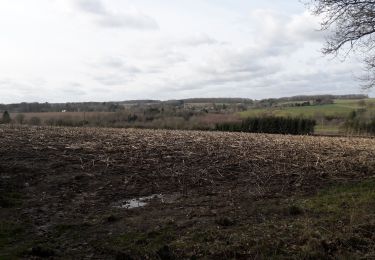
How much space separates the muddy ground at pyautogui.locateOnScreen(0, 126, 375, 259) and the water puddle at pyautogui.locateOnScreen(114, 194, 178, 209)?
0.19 ft

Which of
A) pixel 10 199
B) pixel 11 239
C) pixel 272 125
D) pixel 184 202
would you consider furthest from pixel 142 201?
pixel 272 125

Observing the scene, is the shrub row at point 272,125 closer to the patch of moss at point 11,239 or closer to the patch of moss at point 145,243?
the patch of moss at point 11,239

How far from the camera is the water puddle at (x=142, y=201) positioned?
1186cm

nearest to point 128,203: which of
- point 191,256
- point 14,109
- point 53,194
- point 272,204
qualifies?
A: point 53,194

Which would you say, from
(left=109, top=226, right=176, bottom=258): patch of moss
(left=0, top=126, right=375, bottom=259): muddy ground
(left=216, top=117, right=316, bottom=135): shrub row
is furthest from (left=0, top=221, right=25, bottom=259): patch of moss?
(left=216, top=117, right=316, bottom=135): shrub row

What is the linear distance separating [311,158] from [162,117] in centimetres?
5923

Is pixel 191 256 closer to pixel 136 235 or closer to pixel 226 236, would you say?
pixel 226 236

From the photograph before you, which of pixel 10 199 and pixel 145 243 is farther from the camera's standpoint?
pixel 10 199

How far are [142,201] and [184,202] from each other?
1.23 meters

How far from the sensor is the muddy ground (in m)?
8.25

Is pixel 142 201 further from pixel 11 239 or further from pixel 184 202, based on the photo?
pixel 11 239

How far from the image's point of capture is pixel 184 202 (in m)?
11.9

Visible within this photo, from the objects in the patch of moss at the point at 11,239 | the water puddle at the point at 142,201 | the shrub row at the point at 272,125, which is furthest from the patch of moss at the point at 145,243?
the shrub row at the point at 272,125

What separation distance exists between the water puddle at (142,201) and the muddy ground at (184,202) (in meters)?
0.06
